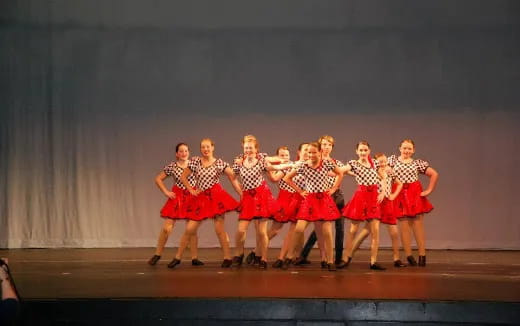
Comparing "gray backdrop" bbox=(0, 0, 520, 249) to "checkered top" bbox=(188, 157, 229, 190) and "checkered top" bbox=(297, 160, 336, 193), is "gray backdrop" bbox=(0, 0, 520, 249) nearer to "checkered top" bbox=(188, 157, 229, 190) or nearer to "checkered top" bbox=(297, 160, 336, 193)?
"checkered top" bbox=(188, 157, 229, 190)

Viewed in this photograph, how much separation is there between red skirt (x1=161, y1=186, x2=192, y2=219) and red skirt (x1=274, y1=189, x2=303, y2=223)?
888 mm

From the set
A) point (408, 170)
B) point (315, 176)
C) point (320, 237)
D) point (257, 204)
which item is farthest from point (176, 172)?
point (408, 170)

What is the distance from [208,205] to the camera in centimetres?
870

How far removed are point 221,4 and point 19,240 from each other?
385 centimetres

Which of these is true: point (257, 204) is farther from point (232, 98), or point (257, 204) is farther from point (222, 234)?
point (232, 98)

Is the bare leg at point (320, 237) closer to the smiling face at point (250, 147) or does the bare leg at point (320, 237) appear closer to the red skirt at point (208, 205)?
the red skirt at point (208, 205)

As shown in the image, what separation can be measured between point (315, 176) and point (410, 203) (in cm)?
113

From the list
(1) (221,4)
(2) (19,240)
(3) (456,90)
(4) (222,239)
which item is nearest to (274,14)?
(1) (221,4)

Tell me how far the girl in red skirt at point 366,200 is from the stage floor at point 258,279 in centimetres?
33

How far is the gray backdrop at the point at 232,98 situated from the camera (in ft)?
35.9

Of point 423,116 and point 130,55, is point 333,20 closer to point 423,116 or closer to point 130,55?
point 423,116

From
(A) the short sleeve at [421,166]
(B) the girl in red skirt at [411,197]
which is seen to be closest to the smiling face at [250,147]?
(B) the girl in red skirt at [411,197]

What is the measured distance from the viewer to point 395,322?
6031 millimetres

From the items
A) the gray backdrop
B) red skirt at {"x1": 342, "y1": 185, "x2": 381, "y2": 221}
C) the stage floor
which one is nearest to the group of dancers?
red skirt at {"x1": 342, "y1": 185, "x2": 381, "y2": 221}
